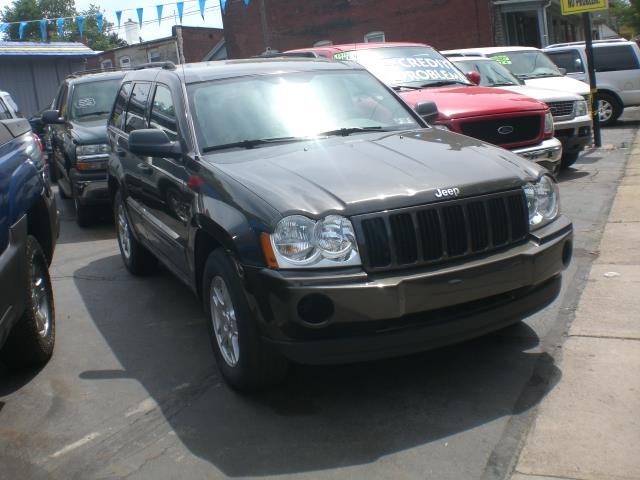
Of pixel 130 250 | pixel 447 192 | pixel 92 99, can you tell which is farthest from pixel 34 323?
pixel 92 99

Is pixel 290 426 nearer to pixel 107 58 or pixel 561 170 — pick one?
pixel 561 170

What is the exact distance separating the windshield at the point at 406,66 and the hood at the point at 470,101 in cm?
32

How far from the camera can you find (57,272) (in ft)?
26.3

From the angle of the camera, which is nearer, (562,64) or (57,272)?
(57,272)

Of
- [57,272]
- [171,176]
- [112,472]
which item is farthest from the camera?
[57,272]

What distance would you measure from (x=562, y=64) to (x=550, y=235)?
14801 millimetres

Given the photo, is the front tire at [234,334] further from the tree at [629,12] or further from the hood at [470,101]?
the tree at [629,12]

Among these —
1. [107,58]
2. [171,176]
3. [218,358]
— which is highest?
[107,58]

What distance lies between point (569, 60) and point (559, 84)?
438 cm

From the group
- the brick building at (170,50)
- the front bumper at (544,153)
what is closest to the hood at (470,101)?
the front bumper at (544,153)

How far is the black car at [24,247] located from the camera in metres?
4.31

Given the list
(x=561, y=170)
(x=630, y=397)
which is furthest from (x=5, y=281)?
(x=561, y=170)

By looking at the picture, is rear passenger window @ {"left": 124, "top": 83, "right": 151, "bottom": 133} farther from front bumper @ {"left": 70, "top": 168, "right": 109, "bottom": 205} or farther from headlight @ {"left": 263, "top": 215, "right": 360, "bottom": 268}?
front bumper @ {"left": 70, "top": 168, "right": 109, "bottom": 205}

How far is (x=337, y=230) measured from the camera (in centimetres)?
396
